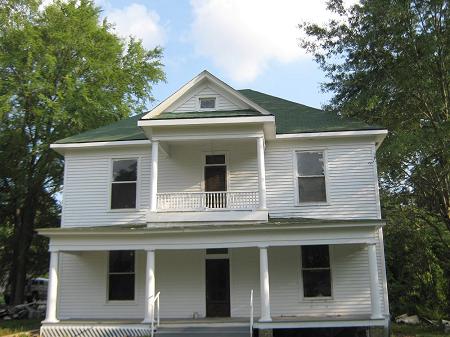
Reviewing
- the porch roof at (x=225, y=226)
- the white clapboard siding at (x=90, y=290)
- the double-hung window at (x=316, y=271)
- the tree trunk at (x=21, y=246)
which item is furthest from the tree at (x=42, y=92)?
the double-hung window at (x=316, y=271)

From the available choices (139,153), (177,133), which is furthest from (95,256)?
(177,133)

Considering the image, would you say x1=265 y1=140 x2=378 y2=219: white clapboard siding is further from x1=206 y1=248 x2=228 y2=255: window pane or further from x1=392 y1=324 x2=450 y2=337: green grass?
x1=392 y1=324 x2=450 y2=337: green grass

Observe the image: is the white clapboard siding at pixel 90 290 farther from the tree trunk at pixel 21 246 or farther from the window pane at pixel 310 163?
the tree trunk at pixel 21 246

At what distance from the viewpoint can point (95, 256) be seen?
17.1 m

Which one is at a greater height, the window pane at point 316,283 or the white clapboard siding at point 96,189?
the white clapboard siding at point 96,189

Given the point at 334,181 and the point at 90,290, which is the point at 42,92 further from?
the point at 334,181

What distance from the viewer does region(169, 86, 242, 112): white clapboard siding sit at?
16625 millimetres

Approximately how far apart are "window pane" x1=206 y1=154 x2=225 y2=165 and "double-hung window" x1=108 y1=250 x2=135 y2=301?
163 inches

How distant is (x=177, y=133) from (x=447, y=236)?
13.0 metres

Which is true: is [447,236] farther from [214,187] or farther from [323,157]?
[214,187]

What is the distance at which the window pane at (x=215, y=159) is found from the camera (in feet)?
57.8

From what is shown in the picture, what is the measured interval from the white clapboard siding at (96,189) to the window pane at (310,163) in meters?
5.32

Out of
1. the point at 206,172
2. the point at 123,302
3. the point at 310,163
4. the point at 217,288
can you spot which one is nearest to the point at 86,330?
the point at 123,302

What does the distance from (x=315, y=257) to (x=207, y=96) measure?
643 centimetres
